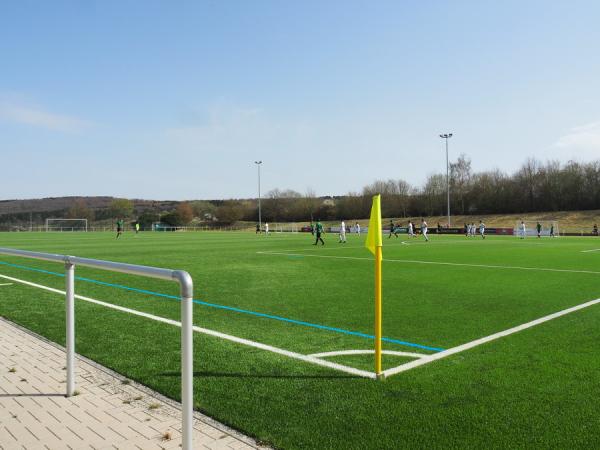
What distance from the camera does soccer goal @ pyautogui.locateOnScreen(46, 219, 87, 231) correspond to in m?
91.7

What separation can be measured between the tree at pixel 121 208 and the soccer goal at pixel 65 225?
124ft

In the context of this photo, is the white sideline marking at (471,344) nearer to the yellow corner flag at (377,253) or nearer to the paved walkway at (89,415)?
the yellow corner flag at (377,253)

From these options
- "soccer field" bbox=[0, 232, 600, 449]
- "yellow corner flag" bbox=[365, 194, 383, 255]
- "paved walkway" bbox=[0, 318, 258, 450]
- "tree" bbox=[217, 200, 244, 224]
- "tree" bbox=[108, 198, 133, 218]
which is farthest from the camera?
"tree" bbox=[108, 198, 133, 218]

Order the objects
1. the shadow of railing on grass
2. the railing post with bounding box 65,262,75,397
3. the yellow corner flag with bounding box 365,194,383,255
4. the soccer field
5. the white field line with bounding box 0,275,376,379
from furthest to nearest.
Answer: the white field line with bounding box 0,275,376,379 → the shadow of railing on grass → the yellow corner flag with bounding box 365,194,383,255 → the railing post with bounding box 65,262,75,397 → the soccer field

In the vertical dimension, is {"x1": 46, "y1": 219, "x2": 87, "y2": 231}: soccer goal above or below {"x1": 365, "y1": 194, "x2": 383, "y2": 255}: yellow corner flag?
below

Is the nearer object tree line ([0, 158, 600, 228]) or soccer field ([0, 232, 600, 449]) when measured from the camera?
soccer field ([0, 232, 600, 449])

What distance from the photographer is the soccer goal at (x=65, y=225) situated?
91.7 m

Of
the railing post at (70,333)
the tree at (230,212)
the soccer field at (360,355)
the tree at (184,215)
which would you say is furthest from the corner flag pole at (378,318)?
the tree at (230,212)

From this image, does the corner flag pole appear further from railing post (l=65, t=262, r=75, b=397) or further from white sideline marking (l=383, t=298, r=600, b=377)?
railing post (l=65, t=262, r=75, b=397)

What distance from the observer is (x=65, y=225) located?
9694 cm

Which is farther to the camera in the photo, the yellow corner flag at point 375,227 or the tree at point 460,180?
the tree at point 460,180

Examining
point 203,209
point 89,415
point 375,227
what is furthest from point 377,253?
point 203,209

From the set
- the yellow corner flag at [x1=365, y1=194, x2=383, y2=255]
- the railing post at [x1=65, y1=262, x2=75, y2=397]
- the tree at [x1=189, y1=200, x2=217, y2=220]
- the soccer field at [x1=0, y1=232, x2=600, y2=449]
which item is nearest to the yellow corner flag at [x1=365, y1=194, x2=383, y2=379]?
the yellow corner flag at [x1=365, y1=194, x2=383, y2=255]

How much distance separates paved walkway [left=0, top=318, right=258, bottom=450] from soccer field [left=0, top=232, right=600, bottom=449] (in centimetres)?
23
